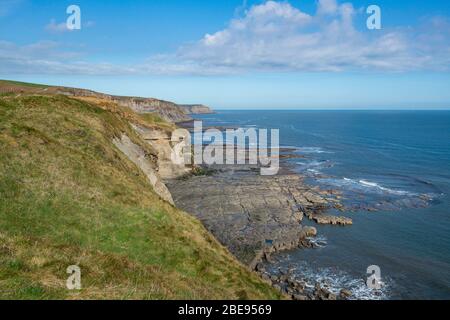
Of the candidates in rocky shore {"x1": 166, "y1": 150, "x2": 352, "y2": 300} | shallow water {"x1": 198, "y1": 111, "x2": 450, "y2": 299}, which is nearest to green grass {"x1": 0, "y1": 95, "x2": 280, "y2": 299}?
rocky shore {"x1": 166, "y1": 150, "x2": 352, "y2": 300}

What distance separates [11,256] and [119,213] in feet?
27.2

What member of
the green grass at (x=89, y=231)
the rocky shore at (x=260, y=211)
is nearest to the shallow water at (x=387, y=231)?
the rocky shore at (x=260, y=211)

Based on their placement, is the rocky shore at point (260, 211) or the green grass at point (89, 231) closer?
the green grass at point (89, 231)

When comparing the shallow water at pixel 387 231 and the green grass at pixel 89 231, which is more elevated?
the green grass at pixel 89 231

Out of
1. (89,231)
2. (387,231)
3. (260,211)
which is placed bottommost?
(387,231)

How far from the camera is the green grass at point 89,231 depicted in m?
13.2

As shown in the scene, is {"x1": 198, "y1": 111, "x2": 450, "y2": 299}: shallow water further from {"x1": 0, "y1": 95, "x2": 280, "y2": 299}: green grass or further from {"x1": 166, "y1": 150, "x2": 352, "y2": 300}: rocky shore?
{"x1": 0, "y1": 95, "x2": 280, "y2": 299}: green grass

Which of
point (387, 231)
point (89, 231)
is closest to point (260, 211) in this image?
point (387, 231)

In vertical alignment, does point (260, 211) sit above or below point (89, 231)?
below

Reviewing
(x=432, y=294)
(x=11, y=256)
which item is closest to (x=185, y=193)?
(x=432, y=294)

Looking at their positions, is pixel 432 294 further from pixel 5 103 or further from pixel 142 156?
pixel 5 103

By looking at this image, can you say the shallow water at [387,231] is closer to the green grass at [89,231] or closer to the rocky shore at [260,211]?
the rocky shore at [260,211]

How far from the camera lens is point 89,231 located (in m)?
19.0

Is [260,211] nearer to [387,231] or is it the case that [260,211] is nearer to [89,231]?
[387,231]
